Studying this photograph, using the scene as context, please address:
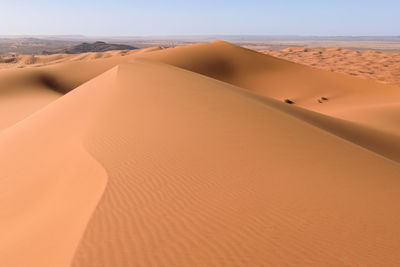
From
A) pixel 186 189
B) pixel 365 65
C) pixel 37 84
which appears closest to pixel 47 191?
pixel 186 189

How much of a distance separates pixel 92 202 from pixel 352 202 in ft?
A: 10.2

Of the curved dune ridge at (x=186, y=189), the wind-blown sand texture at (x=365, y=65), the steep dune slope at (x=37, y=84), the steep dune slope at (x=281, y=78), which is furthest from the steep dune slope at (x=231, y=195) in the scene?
the wind-blown sand texture at (x=365, y=65)

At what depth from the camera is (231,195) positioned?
144 inches

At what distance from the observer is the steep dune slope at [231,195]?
2.68m

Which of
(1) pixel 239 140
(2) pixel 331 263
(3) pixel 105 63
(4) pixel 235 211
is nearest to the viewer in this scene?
(2) pixel 331 263

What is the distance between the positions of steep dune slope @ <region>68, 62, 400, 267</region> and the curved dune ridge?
0.02 metres

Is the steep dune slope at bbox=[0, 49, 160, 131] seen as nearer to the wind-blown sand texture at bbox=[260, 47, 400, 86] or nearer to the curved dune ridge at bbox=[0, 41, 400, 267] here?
the curved dune ridge at bbox=[0, 41, 400, 267]

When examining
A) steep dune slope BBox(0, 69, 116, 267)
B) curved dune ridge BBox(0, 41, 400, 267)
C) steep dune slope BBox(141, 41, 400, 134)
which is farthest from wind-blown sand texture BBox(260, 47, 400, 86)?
steep dune slope BBox(0, 69, 116, 267)

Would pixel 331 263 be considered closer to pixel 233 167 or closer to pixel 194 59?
pixel 233 167

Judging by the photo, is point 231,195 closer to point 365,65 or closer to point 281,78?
point 281,78

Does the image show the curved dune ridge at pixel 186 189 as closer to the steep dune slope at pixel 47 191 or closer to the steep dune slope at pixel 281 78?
the steep dune slope at pixel 47 191

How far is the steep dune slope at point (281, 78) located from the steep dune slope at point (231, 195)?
10933mm

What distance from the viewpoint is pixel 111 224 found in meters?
2.91

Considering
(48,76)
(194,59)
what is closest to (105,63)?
(48,76)
